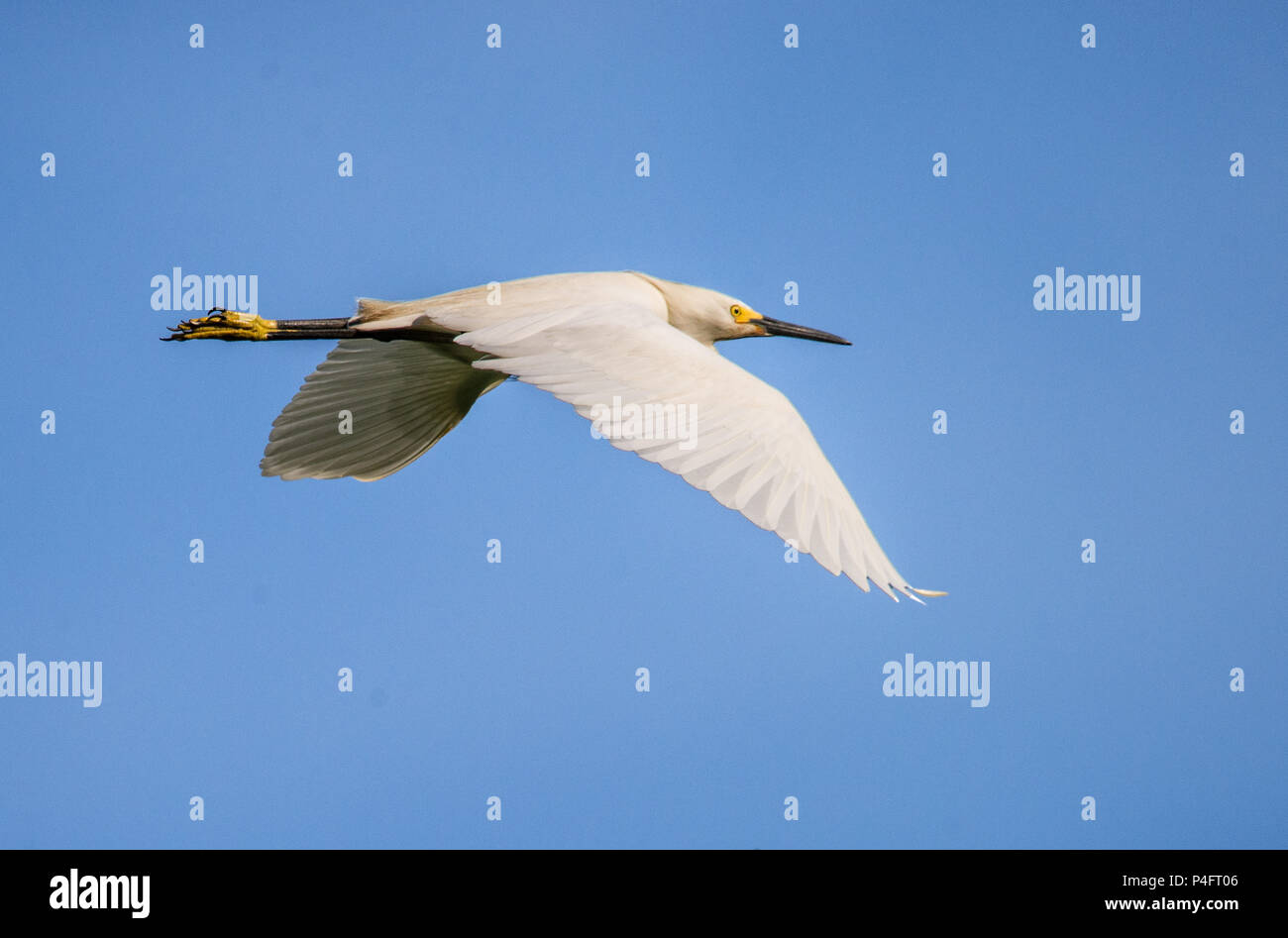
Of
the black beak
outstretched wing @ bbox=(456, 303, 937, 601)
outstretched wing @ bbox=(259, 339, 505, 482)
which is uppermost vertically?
the black beak

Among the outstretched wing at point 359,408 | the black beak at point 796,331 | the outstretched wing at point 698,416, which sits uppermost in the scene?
the black beak at point 796,331

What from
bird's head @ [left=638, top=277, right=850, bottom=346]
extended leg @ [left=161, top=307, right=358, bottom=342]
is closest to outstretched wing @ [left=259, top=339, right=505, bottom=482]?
extended leg @ [left=161, top=307, right=358, bottom=342]

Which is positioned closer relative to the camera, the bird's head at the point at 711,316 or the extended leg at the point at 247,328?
the extended leg at the point at 247,328

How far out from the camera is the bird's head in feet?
24.4

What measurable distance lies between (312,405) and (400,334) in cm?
114

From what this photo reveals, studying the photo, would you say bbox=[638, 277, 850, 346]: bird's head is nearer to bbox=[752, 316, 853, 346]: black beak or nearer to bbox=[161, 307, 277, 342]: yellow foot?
bbox=[752, 316, 853, 346]: black beak

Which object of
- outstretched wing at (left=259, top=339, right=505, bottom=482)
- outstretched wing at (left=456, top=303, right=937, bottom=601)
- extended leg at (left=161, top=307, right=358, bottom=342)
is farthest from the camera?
outstretched wing at (left=259, top=339, right=505, bottom=482)

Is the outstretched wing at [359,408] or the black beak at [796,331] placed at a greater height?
the black beak at [796,331]

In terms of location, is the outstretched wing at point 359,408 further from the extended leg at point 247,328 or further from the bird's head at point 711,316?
the bird's head at point 711,316

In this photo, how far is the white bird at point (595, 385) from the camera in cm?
427

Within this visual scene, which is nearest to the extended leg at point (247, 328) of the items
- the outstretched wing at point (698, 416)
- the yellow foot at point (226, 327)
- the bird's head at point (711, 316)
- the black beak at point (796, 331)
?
the yellow foot at point (226, 327)

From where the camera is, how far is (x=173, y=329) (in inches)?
272

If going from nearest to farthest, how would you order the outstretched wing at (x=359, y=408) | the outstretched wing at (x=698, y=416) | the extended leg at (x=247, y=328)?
the outstretched wing at (x=698, y=416), the extended leg at (x=247, y=328), the outstretched wing at (x=359, y=408)

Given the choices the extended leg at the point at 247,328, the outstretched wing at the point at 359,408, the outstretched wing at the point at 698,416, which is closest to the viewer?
the outstretched wing at the point at 698,416
